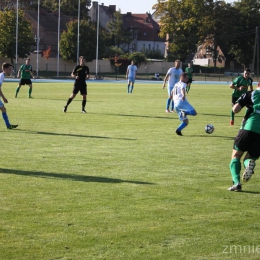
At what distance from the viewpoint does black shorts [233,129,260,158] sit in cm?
859

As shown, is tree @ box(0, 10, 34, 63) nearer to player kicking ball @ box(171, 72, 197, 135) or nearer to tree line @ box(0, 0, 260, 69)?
tree line @ box(0, 0, 260, 69)

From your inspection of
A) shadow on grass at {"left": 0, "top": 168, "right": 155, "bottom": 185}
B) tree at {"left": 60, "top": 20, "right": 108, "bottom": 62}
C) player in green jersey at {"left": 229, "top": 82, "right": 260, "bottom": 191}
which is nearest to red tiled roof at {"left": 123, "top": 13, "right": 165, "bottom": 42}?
tree at {"left": 60, "top": 20, "right": 108, "bottom": 62}

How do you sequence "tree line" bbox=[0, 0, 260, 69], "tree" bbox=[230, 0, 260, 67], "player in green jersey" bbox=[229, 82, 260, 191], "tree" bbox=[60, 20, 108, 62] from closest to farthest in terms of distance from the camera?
1. "player in green jersey" bbox=[229, 82, 260, 191]
2. "tree" bbox=[60, 20, 108, 62]
3. "tree line" bbox=[0, 0, 260, 69]
4. "tree" bbox=[230, 0, 260, 67]

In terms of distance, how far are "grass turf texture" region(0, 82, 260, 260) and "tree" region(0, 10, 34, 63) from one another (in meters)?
53.2

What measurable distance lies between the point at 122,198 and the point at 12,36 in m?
61.2

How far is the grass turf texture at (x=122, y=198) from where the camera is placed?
6148 millimetres

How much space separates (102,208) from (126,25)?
116 metres

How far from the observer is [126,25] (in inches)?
4776

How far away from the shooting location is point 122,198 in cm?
821

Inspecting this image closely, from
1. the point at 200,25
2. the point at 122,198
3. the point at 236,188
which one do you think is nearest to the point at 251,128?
the point at 236,188

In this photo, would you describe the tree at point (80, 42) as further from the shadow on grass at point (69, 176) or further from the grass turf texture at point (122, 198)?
the shadow on grass at point (69, 176)

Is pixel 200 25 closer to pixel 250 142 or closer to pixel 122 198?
pixel 250 142

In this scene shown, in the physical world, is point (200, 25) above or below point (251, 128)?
above

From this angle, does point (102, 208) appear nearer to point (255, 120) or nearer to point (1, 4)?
point (255, 120)
